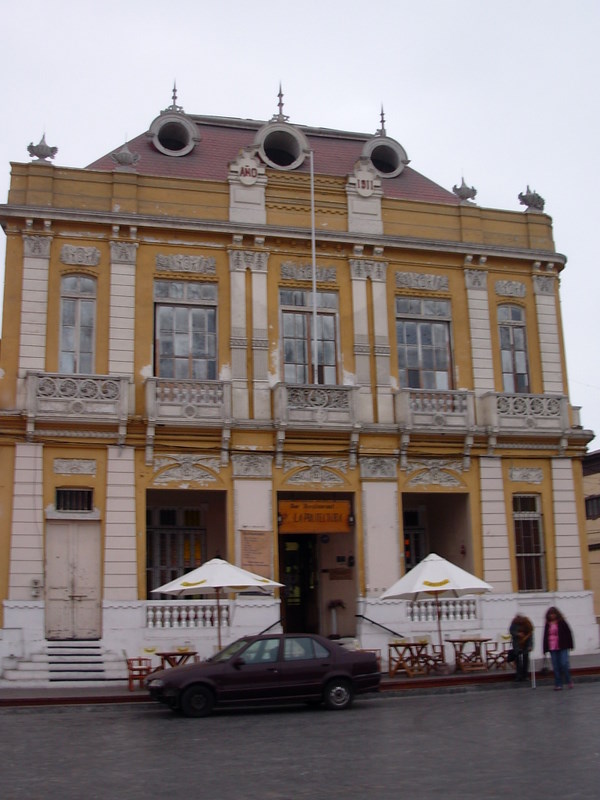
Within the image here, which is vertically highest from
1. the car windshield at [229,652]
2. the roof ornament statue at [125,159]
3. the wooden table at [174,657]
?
the roof ornament statue at [125,159]

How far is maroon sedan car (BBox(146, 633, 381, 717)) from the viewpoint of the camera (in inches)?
608

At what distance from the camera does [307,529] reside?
72.9ft

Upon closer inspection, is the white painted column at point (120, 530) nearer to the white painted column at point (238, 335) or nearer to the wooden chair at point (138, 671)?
the wooden chair at point (138, 671)

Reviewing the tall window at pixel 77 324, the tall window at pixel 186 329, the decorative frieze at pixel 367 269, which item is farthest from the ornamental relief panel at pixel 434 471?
the tall window at pixel 77 324

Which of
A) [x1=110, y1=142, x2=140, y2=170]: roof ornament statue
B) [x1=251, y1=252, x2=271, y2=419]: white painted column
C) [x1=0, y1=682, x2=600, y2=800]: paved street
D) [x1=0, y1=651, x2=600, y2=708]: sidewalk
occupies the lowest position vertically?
[x1=0, y1=682, x2=600, y2=800]: paved street

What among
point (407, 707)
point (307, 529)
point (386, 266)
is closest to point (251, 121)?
point (386, 266)

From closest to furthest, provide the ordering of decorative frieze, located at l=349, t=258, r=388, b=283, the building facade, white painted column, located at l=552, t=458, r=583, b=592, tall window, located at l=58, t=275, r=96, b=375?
1. the building facade
2. tall window, located at l=58, t=275, r=96, b=375
3. white painted column, located at l=552, t=458, r=583, b=592
4. decorative frieze, located at l=349, t=258, r=388, b=283

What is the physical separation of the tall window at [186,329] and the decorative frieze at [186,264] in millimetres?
303

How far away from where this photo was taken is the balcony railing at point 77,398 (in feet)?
67.8

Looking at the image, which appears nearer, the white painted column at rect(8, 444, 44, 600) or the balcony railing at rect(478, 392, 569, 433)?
the white painted column at rect(8, 444, 44, 600)

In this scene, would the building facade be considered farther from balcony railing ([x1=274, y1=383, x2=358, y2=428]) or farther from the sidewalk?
the sidewalk

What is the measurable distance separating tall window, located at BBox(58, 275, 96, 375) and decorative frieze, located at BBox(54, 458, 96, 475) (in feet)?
6.60

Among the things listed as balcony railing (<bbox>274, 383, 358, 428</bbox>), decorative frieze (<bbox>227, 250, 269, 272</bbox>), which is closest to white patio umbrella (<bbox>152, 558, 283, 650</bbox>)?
balcony railing (<bbox>274, 383, 358, 428</bbox>)

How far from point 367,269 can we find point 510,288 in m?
3.97
